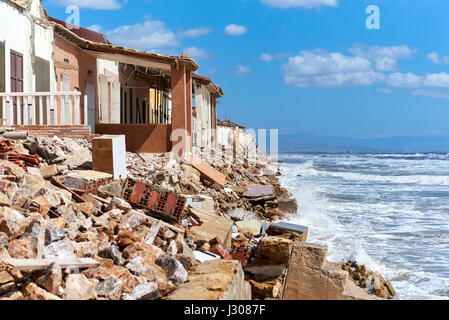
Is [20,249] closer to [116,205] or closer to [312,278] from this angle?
[116,205]

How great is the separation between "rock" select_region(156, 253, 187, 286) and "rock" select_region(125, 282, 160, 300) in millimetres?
381

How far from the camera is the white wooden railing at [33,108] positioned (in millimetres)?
12797

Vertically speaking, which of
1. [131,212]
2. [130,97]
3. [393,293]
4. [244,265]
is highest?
[130,97]

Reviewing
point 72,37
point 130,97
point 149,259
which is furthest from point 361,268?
point 130,97

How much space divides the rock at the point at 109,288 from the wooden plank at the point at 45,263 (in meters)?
0.32

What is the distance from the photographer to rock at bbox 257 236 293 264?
633 cm

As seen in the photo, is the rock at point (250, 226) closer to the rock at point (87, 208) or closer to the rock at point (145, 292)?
the rock at point (87, 208)

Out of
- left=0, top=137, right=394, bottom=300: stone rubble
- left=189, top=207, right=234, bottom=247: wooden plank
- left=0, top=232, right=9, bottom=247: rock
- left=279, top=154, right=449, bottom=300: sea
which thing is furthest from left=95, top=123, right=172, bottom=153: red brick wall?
left=0, top=232, right=9, bottom=247: rock

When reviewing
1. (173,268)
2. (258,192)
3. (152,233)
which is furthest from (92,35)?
(173,268)

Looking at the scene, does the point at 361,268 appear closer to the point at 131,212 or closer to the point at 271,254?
the point at 271,254

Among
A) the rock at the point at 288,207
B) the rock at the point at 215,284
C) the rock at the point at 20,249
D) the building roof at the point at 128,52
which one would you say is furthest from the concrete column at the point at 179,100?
the rock at the point at 20,249

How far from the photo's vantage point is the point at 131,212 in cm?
730

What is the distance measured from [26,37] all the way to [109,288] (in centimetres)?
1173

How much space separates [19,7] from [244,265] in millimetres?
10868
